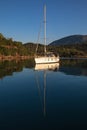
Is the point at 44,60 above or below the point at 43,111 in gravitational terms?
below

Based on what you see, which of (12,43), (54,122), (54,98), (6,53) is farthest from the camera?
(12,43)

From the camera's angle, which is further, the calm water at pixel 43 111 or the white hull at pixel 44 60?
the white hull at pixel 44 60

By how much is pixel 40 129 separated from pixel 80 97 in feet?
27.5

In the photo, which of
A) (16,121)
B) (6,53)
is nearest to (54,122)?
(16,121)

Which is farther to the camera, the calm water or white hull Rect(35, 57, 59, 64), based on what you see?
white hull Rect(35, 57, 59, 64)

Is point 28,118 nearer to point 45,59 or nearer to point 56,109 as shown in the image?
point 56,109

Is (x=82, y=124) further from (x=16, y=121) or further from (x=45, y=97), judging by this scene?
(x=45, y=97)

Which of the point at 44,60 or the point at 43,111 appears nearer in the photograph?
the point at 43,111

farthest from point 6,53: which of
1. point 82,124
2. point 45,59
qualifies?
point 82,124

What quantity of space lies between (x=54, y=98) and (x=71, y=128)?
7263 millimetres

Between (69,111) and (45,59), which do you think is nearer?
(69,111)

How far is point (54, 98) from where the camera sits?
60.4 feet

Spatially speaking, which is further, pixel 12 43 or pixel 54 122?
pixel 12 43

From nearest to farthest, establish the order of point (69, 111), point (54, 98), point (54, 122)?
point (54, 122)
point (69, 111)
point (54, 98)
